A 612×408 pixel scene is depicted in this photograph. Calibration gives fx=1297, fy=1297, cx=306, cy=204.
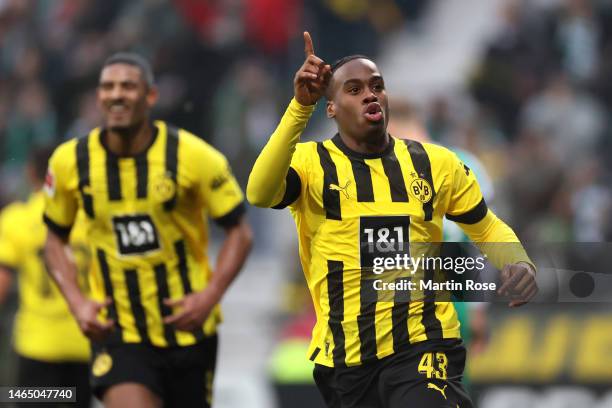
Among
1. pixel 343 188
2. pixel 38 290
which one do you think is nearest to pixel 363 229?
pixel 343 188

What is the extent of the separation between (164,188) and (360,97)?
170 centimetres

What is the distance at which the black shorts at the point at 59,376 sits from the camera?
810 cm

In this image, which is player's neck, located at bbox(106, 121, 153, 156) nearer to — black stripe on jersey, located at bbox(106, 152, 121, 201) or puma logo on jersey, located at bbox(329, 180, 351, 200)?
black stripe on jersey, located at bbox(106, 152, 121, 201)

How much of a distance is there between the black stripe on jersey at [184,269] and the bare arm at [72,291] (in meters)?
0.41

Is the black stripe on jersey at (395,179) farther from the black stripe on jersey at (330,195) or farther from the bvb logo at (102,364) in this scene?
the bvb logo at (102,364)

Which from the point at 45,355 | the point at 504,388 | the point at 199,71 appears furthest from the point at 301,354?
the point at 199,71

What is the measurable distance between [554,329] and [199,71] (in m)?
5.19

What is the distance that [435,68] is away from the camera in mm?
13953

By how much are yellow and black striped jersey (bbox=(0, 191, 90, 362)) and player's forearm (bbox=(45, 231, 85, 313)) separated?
1066 millimetres

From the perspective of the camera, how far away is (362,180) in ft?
17.5

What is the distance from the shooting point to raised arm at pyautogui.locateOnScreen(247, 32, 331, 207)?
16.4 ft

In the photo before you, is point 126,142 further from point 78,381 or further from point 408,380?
point 408,380

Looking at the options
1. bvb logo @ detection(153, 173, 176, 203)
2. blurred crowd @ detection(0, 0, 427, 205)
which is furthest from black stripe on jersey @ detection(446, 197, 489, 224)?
blurred crowd @ detection(0, 0, 427, 205)

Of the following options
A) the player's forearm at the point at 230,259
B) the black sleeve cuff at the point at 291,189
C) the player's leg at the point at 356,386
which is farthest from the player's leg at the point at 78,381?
the black sleeve cuff at the point at 291,189
